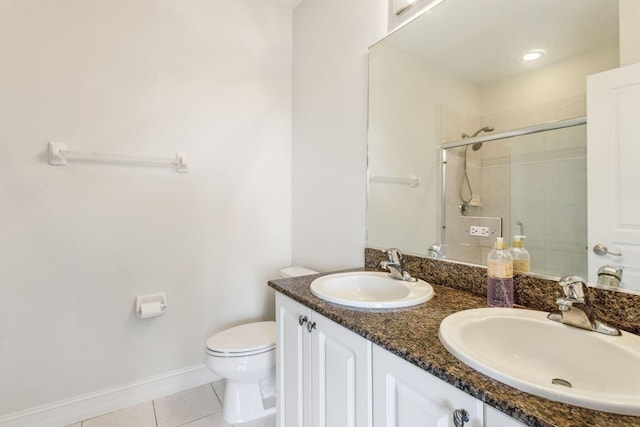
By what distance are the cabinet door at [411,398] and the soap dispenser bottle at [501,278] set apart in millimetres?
443

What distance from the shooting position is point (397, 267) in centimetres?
132

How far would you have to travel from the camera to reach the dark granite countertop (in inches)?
18.8

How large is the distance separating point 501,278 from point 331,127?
1297 millimetres

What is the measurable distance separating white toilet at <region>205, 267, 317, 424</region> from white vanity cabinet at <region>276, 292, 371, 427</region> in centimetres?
27

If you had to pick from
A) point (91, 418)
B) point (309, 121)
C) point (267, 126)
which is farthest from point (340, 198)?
point (91, 418)

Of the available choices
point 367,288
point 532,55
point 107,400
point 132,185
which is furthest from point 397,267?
point 107,400

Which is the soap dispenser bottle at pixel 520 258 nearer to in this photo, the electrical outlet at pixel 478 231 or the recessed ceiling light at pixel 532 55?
the electrical outlet at pixel 478 231

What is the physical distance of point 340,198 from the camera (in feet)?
6.00

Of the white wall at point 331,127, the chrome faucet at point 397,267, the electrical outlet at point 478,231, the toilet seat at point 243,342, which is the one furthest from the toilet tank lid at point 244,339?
the electrical outlet at point 478,231

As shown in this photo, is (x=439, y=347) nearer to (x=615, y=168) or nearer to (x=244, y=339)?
(x=615, y=168)

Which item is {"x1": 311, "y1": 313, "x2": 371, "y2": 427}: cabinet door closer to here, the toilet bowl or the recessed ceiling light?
the toilet bowl

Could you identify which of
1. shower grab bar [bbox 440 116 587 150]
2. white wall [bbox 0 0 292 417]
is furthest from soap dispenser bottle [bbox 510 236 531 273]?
white wall [bbox 0 0 292 417]

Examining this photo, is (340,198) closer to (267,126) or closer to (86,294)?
(267,126)

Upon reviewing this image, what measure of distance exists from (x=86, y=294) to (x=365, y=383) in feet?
5.19
